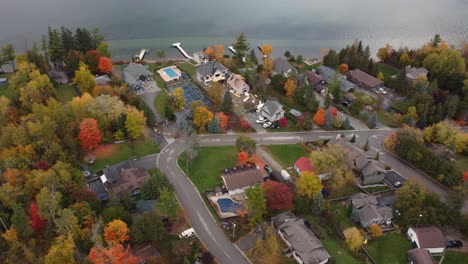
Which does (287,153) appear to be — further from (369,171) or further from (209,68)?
(209,68)

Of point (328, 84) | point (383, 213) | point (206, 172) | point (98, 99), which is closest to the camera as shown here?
point (383, 213)

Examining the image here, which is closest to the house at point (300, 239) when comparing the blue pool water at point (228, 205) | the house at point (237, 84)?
the blue pool water at point (228, 205)

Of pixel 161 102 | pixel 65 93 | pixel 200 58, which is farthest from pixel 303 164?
pixel 65 93

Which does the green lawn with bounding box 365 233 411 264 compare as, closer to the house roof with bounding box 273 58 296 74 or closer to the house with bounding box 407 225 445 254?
the house with bounding box 407 225 445 254

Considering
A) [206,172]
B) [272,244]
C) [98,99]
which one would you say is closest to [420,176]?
[272,244]

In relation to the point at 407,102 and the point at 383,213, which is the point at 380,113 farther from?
the point at 383,213
